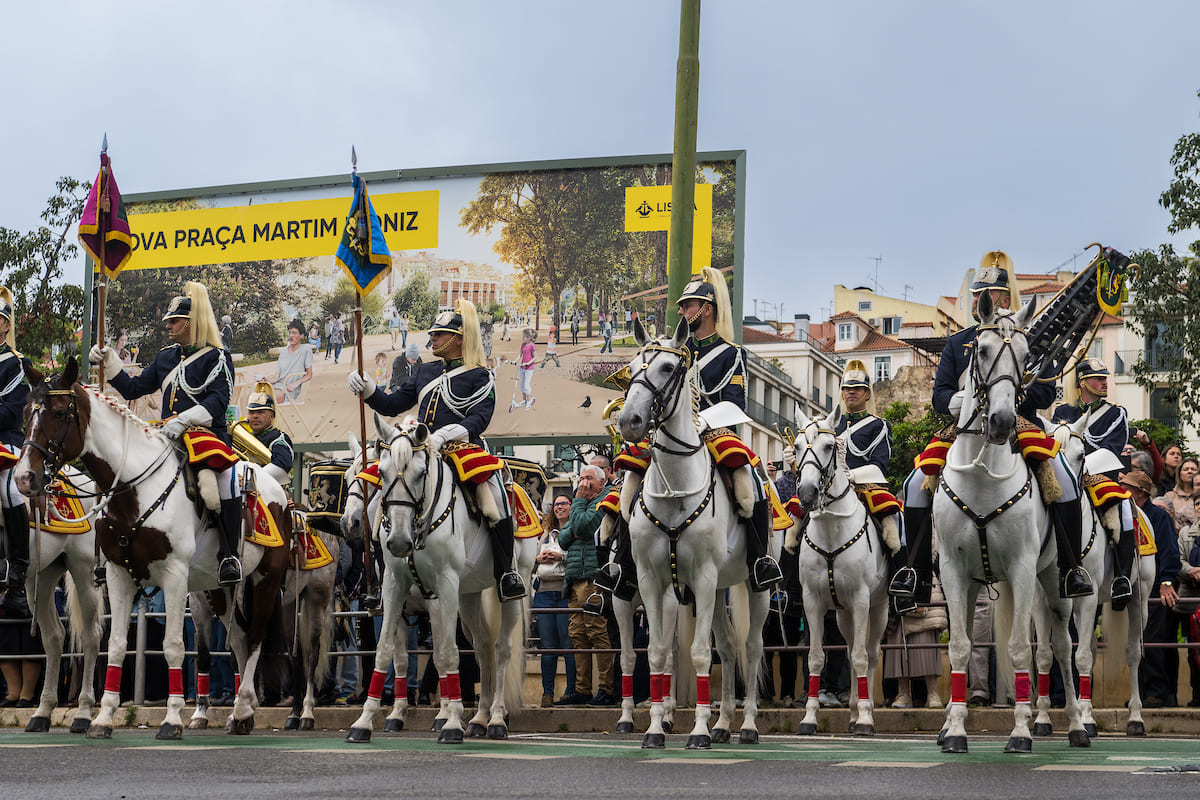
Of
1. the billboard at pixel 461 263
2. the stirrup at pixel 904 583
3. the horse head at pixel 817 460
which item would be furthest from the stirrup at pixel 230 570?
the billboard at pixel 461 263

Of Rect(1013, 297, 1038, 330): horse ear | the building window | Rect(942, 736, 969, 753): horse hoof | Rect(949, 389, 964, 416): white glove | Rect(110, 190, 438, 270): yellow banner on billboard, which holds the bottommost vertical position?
Rect(942, 736, 969, 753): horse hoof

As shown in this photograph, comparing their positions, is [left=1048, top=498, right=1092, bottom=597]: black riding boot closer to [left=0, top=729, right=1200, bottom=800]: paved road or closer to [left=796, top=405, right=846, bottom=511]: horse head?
[left=0, top=729, right=1200, bottom=800]: paved road

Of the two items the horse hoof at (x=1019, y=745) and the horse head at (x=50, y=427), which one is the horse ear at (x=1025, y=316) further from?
the horse head at (x=50, y=427)

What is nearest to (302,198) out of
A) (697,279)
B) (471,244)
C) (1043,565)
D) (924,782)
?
(471,244)

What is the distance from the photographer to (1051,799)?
7449 millimetres

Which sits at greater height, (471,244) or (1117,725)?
(471,244)

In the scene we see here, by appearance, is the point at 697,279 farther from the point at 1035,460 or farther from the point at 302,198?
the point at 302,198

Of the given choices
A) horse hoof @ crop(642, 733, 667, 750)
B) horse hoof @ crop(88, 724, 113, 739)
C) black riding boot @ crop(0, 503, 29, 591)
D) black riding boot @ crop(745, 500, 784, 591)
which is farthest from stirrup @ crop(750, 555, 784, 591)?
black riding boot @ crop(0, 503, 29, 591)

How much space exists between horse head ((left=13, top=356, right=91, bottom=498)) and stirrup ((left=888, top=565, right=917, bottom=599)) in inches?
258

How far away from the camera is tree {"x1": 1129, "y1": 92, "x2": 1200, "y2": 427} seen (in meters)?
34.2

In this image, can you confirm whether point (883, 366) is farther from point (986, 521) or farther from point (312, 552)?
point (986, 521)

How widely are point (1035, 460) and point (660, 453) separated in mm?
2740

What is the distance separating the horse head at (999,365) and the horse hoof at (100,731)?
679 centimetres

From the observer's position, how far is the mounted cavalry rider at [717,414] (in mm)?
12289
